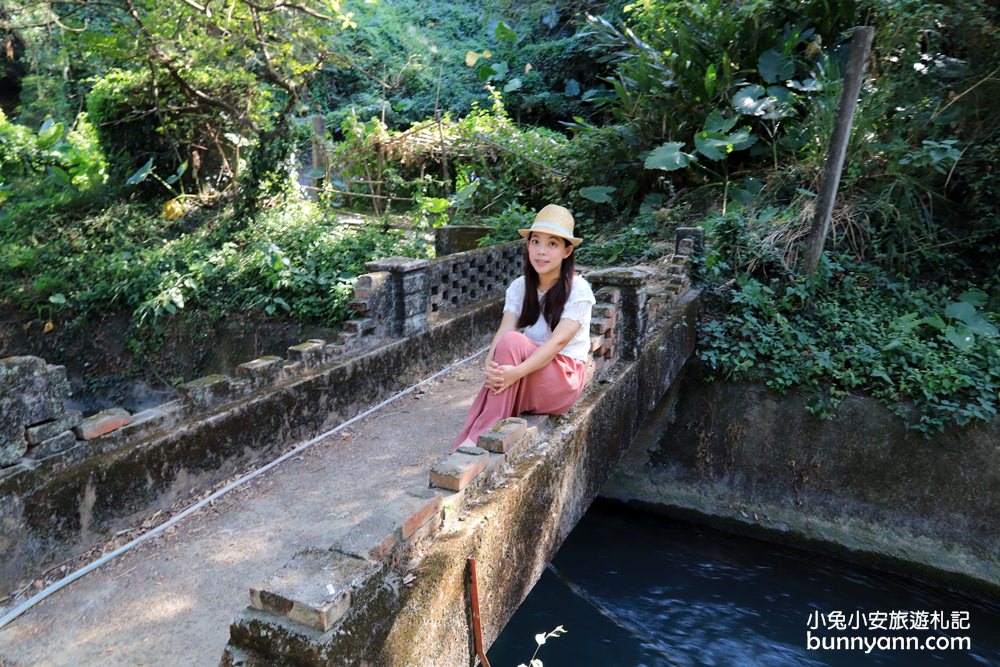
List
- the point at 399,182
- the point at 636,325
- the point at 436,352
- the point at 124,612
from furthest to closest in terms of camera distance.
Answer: the point at 399,182, the point at 436,352, the point at 636,325, the point at 124,612

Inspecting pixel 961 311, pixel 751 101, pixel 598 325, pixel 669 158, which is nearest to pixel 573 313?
pixel 598 325

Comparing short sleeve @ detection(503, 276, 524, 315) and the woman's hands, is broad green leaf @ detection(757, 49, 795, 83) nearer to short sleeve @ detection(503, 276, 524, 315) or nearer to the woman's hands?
short sleeve @ detection(503, 276, 524, 315)

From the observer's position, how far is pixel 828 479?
6039mm

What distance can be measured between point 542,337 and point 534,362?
303mm

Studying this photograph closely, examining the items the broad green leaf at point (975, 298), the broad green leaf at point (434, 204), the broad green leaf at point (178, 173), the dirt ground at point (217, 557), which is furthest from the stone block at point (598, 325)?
the broad green leaf at point (178, 173)

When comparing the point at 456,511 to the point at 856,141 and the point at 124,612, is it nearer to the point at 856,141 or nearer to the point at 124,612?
the point at 124,612

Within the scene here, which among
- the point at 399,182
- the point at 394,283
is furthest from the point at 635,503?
the point at 399,182

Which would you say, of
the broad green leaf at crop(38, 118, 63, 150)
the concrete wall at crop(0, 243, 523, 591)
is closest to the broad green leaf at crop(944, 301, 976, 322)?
the concrete wall at crop(0, 243, 523, 591)

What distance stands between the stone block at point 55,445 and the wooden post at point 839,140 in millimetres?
6426

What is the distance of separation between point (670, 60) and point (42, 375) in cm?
904

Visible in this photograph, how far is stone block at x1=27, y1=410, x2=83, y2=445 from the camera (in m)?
3.18

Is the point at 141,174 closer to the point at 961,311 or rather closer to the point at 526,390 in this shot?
the point at 526,390

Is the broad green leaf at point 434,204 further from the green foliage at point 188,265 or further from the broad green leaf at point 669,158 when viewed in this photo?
the broad green leaf at point 669,158

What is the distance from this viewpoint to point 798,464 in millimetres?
6141
